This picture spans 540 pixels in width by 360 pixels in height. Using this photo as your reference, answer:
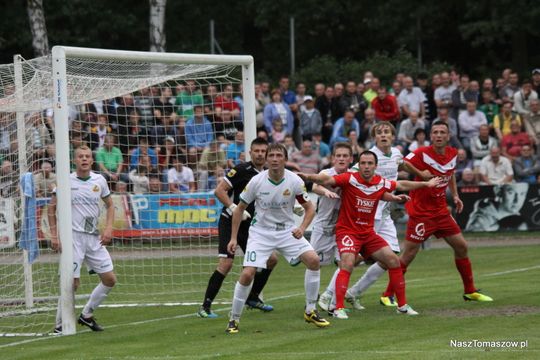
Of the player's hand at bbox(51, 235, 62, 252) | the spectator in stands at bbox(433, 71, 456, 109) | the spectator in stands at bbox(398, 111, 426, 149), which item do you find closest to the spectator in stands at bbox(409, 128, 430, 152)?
the spectator in stands at bbox(398, 111, 426, 149)

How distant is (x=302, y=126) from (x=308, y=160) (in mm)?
1582

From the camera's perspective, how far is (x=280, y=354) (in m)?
11.6

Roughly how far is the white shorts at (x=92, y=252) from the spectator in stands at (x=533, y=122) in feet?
52.1

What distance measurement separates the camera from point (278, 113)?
28.1 m

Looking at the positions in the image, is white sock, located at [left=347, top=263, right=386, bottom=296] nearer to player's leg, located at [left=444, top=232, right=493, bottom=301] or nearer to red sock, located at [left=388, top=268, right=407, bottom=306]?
red sock, located at [left=388, top=268, right=407, bottom=306]

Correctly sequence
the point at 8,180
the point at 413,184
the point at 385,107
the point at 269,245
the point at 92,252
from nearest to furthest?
the point at 269,245 < the point at 92,252 < the point at 413,184 < the point at 8,180 < the point at 385,107

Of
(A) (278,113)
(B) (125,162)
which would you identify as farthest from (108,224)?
(A) (278,113)

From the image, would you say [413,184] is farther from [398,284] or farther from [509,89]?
[509,89]

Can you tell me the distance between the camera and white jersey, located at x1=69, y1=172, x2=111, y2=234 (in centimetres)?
1453

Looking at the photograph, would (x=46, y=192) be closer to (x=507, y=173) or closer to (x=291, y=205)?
(x=291, y=205)

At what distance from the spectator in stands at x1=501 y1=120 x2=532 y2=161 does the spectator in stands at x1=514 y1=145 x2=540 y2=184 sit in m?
0.17

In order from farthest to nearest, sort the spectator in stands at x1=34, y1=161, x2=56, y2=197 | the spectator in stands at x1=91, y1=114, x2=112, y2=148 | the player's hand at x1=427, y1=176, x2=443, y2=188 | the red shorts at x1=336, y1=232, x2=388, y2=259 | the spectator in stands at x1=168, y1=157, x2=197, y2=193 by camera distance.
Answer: the spectator in stands at x1=168, y1=157, x2=197, y2=193 < the spectator in stands at x1=91, y1=114, x2=112, y2=148 < the spectator in stands at x1=34, y1=161, x2=56, y2=197 < the player's hand at x1=427, y1=176, x2=443, y2=188 < the red shorts at x1=336, y1=232, x2=388, y2=259

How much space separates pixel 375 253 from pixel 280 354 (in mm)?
3171

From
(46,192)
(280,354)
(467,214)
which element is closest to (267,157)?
(280,354)
